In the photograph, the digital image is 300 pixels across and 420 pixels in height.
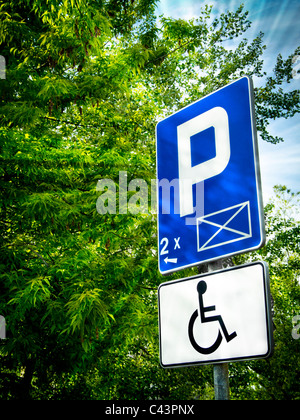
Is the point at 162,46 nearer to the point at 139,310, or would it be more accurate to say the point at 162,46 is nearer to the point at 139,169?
the point at 139,169

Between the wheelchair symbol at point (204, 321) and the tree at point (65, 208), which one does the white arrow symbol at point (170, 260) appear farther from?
the tree at point (65, 208)

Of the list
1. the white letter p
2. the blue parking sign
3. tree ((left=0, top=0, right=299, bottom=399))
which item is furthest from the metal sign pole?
tree ((left=0, top=0, right=299, bottom=399))

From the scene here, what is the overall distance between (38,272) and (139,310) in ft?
5.23

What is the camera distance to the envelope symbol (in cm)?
161

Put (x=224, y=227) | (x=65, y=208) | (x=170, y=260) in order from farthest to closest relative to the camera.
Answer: (x=65, y=208)
(x=170, y=260)
(x=224, y=227)

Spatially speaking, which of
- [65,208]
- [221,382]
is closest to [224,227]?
[221,382]

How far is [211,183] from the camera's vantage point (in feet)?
5.98

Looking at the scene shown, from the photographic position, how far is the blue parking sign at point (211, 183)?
164 cm

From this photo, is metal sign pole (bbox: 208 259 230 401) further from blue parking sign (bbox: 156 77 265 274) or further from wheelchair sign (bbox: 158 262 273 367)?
blue parking sign (bbox: 156 77 265 274)

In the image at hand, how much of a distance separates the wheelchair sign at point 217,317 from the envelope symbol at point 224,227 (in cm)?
14

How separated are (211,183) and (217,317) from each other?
→ 23.9 inches

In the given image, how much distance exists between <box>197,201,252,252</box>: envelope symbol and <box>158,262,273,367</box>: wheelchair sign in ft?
0.47

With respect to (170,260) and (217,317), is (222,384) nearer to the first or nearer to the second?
(217,317)
